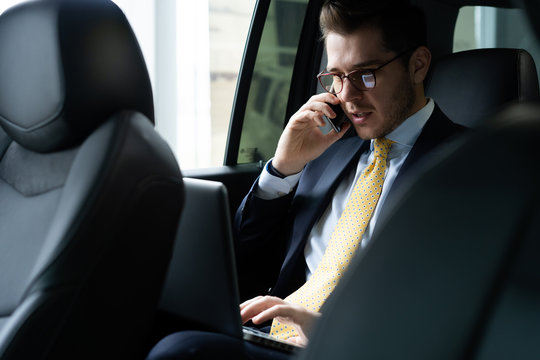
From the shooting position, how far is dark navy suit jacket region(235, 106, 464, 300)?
5.56 ft

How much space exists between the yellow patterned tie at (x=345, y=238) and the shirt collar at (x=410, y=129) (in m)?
0.03

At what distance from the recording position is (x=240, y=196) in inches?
93.2

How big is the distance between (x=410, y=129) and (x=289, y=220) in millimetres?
436

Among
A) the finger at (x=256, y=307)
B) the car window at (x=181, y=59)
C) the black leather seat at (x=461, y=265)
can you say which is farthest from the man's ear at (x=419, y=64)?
the car window at (x=181, y=59)

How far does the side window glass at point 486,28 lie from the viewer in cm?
213

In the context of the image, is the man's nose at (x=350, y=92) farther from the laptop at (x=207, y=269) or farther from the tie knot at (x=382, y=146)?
the laptop at (x=207, y=269)

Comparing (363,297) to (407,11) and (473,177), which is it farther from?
(407,11)

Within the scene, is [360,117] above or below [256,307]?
above

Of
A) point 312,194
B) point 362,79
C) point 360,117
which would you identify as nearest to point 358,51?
point 362,79

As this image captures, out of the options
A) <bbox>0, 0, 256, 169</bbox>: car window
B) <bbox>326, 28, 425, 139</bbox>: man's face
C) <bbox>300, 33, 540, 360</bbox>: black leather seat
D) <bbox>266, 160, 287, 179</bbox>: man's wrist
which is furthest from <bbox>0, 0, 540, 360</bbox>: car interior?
<bbox>0, 0, 256, 169</bbox>: car window

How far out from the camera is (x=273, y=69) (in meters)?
2.68

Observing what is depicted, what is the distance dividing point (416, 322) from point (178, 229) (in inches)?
32.5

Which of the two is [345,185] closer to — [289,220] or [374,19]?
[289,220]

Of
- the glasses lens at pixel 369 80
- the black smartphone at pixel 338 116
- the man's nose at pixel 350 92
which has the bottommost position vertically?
the black smartphone at pixel 338 116
